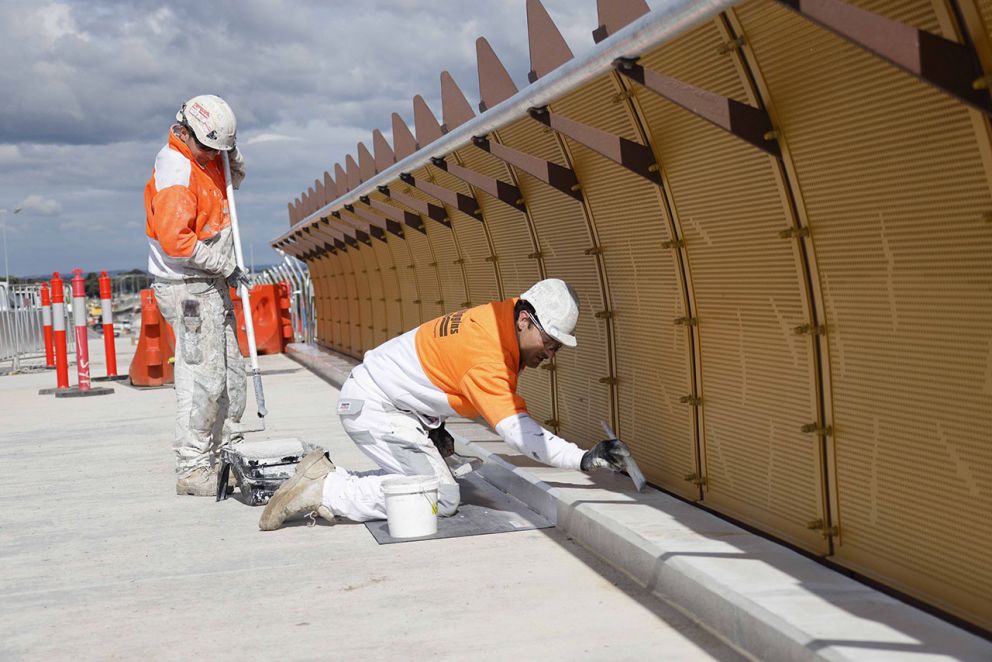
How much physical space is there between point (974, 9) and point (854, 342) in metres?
1.54

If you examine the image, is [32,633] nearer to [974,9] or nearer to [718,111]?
[718,111]

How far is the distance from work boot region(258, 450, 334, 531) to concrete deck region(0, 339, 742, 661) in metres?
0.10

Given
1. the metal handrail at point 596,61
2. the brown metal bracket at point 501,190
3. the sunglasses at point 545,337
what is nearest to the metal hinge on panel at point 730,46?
the metal handrail at point 596,61

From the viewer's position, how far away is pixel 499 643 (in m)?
4.43

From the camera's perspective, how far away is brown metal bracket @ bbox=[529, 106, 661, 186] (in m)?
5.97

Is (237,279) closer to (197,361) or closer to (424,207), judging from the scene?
(197,361)

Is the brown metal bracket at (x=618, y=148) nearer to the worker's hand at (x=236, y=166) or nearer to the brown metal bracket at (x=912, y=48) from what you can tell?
the brown metal bracket at (x=912, y=48)

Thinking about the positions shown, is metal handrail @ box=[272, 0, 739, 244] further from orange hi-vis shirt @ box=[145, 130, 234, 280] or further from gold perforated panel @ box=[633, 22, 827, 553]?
orange hi-vis shirt @ box=[145, 130, 234, 280]

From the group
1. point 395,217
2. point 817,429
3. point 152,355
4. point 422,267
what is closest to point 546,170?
point 817,429

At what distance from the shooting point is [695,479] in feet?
20.4

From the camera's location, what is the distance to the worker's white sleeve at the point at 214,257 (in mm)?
7785

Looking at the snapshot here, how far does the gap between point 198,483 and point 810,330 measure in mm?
4565

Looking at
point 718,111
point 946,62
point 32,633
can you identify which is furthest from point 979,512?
point 32,633

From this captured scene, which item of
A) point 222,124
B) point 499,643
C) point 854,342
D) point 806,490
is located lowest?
point 499,643
